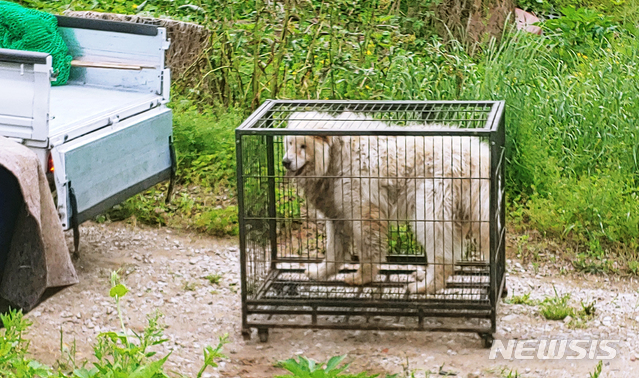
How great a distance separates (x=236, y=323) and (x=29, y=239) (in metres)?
1.33

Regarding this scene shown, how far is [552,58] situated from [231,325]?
4.85m

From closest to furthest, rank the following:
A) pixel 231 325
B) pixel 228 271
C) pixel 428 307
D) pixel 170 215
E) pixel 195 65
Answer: pixel 428 307 → pixel 231 325 → pixel 228 271 → pixel 170 215 → pixel 195 65

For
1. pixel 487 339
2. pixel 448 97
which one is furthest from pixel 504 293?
pixel 448 97

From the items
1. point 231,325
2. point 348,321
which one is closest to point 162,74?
point 231,325

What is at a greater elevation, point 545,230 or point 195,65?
point 195,65

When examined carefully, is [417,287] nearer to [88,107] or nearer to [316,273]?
[316,273]

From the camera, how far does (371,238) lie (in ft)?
16.2

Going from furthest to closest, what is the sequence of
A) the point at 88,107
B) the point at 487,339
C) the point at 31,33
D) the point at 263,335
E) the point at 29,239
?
the point at 31,33 → the point at 88,107 → the point at 263,335 → the point at 487,339 → the point at 29,239

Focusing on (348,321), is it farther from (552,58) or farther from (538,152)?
(552,58)

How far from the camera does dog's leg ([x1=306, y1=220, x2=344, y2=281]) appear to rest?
5.15 meters

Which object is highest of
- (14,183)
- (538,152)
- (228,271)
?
(14,183)

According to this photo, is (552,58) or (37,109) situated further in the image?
(552,58)

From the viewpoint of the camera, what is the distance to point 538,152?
668cm

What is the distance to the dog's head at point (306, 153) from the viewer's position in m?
4.89
